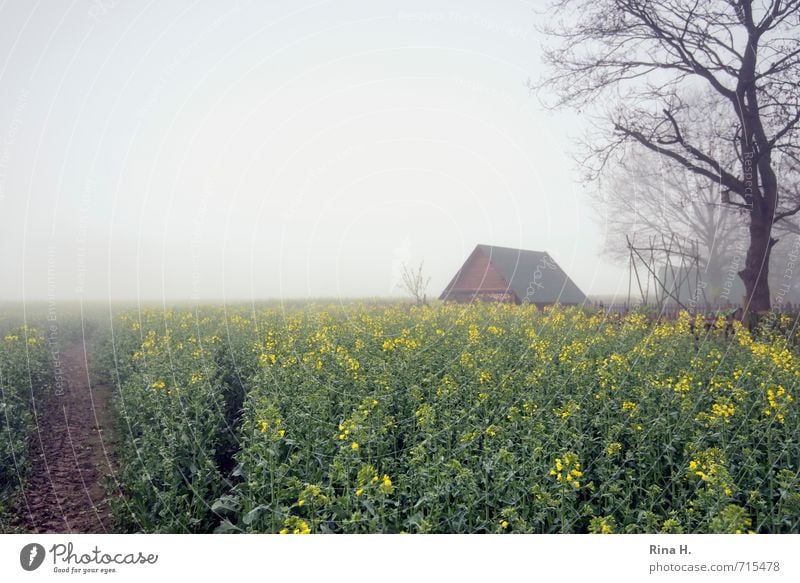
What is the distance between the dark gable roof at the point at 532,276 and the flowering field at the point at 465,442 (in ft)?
46.6

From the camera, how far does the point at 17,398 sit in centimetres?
877

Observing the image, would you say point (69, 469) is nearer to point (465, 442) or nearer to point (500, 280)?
Result: point (465, 442)

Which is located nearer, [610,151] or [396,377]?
[396,377]

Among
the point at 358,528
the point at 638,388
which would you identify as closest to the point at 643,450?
the point at 638,388

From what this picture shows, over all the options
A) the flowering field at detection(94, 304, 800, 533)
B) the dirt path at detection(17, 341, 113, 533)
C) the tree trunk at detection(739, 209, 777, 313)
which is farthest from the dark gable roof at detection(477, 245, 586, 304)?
the dirt path at detection(17, 341, 113, 533)

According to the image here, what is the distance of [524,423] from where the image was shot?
564 centimetres

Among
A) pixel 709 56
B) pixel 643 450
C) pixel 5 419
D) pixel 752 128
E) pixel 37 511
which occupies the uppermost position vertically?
pixel 709 56

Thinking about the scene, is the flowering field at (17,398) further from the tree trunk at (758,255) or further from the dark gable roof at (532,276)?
the dark gable roof at (532,276)

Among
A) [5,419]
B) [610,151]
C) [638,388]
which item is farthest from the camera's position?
[610,151]

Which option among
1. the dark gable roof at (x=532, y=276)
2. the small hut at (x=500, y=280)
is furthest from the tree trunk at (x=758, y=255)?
the small hut at (x=500, y=280)

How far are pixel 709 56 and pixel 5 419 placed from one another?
1481 centimetres

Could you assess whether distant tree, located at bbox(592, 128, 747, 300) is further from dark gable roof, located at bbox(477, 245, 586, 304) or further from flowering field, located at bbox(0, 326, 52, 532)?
flowering field, located at bbox(0, 326, 52, 532)

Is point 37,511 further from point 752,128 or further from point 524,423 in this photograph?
point 752,128
